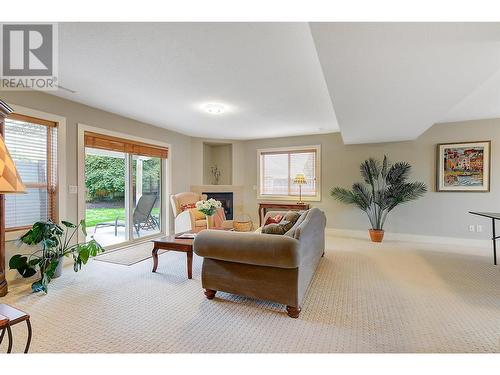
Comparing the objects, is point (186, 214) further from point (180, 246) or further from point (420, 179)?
point (420, 179)

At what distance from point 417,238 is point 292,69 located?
4.38 m

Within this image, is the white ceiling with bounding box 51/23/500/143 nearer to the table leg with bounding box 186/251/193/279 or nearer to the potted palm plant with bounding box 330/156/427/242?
the potted palm plant with bounding box 330/156/427/242

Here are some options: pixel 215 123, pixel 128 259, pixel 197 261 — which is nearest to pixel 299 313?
pixel 197 261

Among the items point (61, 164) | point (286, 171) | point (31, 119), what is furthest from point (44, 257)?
point (286, 171)

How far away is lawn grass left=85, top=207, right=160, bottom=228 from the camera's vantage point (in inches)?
154

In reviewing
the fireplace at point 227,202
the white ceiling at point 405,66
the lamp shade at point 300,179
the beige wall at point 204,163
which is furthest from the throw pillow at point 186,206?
the white ceiling at point 405,66

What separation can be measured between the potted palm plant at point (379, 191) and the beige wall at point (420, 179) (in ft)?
0.60

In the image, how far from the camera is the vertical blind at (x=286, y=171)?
5.71 m

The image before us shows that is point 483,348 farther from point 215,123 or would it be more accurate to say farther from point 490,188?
point 215,123

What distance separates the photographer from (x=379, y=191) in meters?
4.70

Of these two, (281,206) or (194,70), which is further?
(281,206)

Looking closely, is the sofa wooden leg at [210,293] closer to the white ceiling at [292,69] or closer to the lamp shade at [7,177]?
the lamp shade at [7,177]

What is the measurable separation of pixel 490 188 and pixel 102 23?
612 cm
